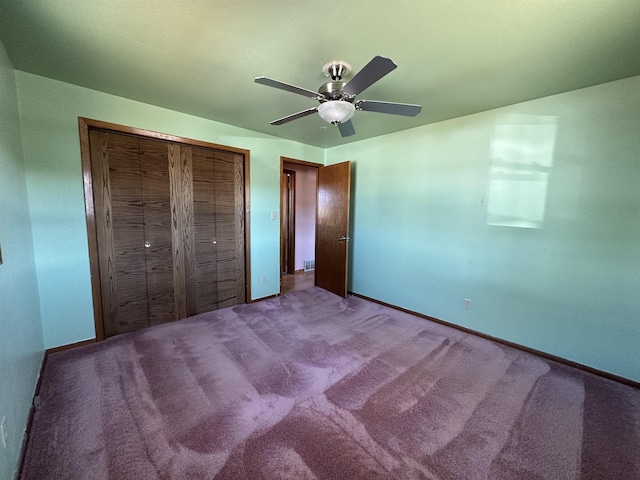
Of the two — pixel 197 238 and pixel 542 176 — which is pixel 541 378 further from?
pixel 197 238

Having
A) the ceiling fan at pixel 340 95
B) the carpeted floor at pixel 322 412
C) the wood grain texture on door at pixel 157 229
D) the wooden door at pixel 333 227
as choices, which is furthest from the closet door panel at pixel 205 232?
the ceiling fan at pixel 340 95

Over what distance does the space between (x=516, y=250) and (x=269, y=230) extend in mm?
2900

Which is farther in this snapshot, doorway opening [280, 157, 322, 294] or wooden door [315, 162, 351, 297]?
doorway opening [280, 157, 322, 294]

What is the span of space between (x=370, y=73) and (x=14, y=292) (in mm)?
2366

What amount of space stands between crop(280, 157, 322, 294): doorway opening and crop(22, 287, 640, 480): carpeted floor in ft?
8.32

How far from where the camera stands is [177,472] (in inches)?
48.1

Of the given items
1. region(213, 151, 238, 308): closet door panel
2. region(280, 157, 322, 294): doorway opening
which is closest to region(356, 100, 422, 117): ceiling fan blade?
region(213, 151, 238, 308): closet door panel

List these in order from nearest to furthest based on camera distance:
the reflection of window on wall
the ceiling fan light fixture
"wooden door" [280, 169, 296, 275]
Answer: the ceiling fan light fixture
the reflection of window on wall
"wooden door" [280, 169, 296, 275]

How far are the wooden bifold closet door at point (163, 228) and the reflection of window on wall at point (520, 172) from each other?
2904 mm

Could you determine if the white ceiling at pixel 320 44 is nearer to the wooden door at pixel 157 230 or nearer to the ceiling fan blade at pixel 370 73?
the ceiling fan blade at pixel 370 73

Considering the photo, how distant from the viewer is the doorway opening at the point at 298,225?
484 centimetres

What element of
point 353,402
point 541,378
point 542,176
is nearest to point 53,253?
point 353,402

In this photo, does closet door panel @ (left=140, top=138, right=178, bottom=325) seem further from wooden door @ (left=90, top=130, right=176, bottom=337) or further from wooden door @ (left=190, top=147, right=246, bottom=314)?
wooden door @ (left=190, top=147, right=246, bottom=314)

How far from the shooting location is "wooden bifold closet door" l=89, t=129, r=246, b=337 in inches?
94.9
